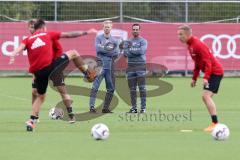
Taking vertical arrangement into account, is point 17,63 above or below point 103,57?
below

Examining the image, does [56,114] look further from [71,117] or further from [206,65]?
[206,65]

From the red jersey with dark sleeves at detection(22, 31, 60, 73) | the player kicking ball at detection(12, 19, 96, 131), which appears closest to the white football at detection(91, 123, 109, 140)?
the player kicking ball at detection(12, 19, 96, 131)

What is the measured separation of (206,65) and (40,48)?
334cm

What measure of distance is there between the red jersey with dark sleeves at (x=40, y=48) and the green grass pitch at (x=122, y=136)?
4.41 ft

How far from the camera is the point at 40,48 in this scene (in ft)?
49.5

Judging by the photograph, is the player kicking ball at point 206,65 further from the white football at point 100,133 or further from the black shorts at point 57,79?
the black shorts at point 57,79

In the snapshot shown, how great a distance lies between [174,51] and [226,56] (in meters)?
2.47

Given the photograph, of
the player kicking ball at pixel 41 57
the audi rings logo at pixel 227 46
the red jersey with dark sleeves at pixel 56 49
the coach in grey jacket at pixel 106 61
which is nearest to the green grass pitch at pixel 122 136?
the coach in grey jacket at pixel 106 61

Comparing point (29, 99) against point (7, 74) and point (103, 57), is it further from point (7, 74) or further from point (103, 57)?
point (7, 74)

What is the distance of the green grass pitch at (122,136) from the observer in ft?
37.5

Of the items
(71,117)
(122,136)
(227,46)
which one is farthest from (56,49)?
(227,46)

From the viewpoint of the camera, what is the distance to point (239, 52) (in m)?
35.6

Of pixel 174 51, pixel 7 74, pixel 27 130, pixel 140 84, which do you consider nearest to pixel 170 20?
pixel 174 51

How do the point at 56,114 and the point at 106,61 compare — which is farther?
the point at 106,61
